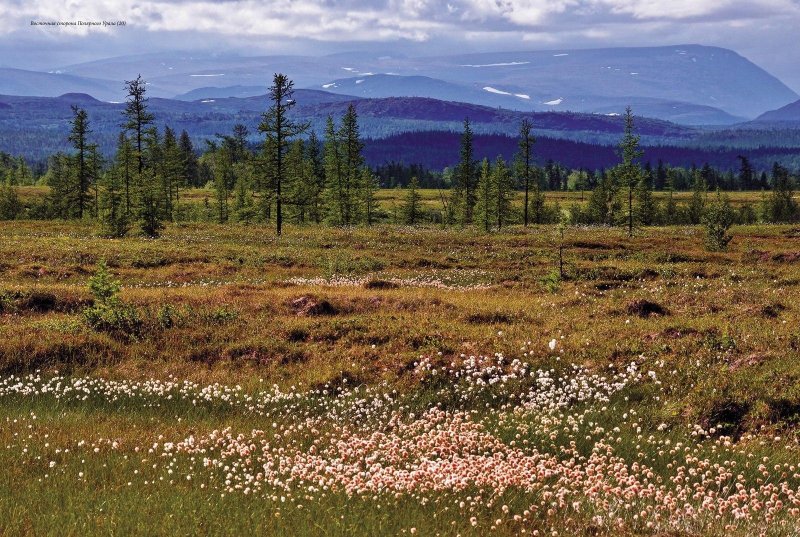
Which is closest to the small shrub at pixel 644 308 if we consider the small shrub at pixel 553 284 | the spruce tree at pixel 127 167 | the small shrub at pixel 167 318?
the small shrub at pixel 553 284

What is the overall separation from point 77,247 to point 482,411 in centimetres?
3300

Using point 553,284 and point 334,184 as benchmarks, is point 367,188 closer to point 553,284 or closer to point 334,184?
point 334,184

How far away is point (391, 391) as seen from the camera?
42.9 feet

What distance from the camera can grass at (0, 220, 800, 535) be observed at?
23.5ft

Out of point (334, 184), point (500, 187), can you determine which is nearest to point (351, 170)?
point (334, 184)

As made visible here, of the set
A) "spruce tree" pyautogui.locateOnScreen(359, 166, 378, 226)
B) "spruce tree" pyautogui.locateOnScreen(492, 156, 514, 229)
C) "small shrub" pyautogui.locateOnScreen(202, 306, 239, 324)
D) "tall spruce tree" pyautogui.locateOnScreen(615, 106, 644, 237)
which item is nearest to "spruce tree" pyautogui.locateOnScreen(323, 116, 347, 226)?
"spruce tree" pyautogui.locateOnScreen(359, 166, 378, 226)

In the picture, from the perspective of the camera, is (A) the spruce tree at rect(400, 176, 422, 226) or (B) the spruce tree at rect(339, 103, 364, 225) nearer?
(B) the spruce tree at rect(339, 103, 364, 225)

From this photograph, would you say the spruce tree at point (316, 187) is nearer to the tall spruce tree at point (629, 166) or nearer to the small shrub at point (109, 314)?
the tall spruce tree at point (629, 166)

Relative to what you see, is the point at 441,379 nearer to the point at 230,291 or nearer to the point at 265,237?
the point at 230,291

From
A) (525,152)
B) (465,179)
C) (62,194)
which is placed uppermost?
(525,152)

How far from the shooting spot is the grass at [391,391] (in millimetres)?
7148

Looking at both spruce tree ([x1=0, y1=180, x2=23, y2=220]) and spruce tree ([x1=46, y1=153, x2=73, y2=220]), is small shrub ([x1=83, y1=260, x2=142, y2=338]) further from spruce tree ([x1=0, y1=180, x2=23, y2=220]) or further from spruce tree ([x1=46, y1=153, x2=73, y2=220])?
spruce tree ([x1=0, y1=180, x2=23, y2=220])

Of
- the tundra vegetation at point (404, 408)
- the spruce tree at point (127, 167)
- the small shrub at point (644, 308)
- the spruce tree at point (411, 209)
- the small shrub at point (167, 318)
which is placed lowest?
the tundra vegetation at point (404, 408)

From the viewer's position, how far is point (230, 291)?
74.9 feet
